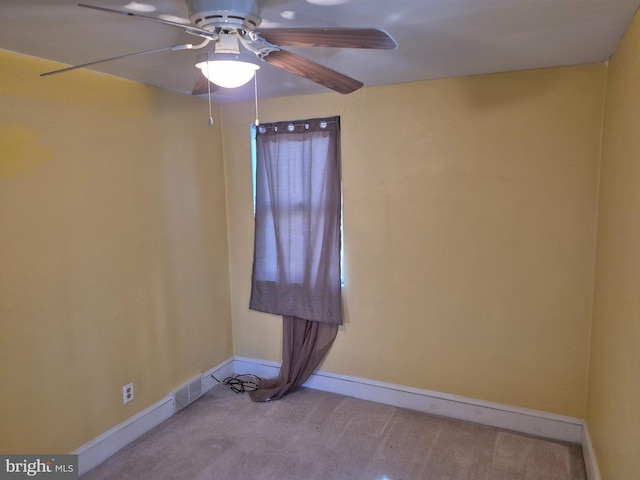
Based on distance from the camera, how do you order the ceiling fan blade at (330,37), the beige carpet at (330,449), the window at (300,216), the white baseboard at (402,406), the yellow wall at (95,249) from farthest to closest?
the window at (300,216) < the white baseboard at (402,406) < the beige carpet at (330,449) < the yellow wall at (95,249) < the ceiling fan blade at (330,37)

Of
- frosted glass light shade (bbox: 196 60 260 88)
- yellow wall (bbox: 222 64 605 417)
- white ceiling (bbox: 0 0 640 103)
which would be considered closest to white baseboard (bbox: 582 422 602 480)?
yellow wall (bbox: 222 64 605 417)

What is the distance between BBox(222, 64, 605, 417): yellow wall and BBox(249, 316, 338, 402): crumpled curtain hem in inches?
4.7

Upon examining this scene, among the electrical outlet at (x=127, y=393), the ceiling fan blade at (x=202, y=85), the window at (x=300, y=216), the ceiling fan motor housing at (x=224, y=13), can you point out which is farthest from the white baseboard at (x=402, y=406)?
the ceiling fan motor housing at (x=224, y=13)

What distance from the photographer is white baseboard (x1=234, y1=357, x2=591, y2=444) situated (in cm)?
264

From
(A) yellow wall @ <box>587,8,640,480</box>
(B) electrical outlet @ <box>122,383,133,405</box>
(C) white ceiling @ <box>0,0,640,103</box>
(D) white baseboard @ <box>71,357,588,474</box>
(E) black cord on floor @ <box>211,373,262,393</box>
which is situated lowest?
(E) black cord on floor @ <box>211,373,262,393</box>

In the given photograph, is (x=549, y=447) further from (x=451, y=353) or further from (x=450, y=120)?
(x=450, y=120)

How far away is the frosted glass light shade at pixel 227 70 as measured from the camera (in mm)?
1483

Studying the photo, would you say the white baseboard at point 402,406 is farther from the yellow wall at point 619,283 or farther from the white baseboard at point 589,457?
the yellow wall at point 619,283

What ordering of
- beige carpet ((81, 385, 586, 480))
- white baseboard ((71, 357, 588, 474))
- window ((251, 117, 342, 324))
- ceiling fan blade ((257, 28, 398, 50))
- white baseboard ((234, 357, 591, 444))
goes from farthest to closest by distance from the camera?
window ((251, 117, 342, 324))
white baseboard ((234, 357, 591, 444))
white baseboard ((71, 357, 588, 474))
beige carpet ((81, 385, 586, 480))
ceiling fan blade ((257, 28, 398, 50))

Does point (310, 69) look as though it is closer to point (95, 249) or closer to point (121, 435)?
point (95, 249)

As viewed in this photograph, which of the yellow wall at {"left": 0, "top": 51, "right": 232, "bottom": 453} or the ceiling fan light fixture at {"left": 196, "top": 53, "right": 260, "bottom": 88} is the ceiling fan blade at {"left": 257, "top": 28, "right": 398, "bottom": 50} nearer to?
the ceiling fan light fixture at {"left": 196, "top": 53, "right": 260, "bottom": 88}

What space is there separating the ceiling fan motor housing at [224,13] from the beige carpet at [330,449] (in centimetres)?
224

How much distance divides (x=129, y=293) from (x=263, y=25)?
1813mm

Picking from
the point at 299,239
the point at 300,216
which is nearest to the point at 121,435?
the point at 299,239
